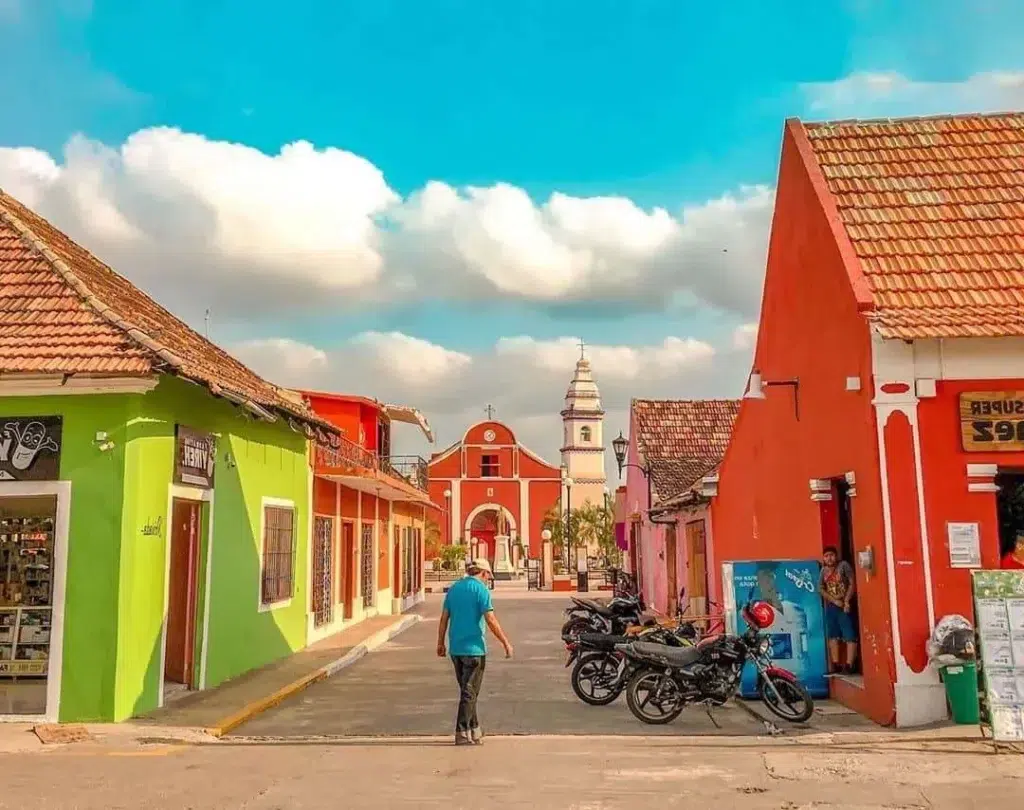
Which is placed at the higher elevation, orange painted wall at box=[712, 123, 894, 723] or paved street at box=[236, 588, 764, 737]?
orange painted wall at box=[712, 123, 894, 723]

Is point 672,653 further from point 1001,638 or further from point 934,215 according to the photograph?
point 934,215

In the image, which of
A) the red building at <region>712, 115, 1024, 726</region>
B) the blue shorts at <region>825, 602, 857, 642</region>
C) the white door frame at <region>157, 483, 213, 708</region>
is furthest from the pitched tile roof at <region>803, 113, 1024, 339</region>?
the white door frame at <region>157, 483, 213, 708</region>

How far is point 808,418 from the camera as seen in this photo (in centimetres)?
→ 1188

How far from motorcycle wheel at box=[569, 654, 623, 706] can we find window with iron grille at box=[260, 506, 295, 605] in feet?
17.3

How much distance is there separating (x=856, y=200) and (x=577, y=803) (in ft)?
26.3

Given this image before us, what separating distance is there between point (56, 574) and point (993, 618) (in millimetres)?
8856

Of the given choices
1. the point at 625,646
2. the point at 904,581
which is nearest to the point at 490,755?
the point at 625,646

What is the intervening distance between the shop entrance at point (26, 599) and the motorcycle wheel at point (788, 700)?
23.4 ft

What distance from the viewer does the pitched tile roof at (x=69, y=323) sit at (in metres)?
9.57

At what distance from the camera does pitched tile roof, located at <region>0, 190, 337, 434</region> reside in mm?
9570

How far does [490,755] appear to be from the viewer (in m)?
8.24

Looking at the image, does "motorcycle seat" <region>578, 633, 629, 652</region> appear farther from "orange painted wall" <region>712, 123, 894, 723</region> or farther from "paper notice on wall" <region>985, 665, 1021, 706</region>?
"paper notice on wall" <region>985, 665, 1021, 706</region>

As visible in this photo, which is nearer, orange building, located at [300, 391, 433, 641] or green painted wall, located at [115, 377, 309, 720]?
green painted wall, located at [115, 377, 309, 720]

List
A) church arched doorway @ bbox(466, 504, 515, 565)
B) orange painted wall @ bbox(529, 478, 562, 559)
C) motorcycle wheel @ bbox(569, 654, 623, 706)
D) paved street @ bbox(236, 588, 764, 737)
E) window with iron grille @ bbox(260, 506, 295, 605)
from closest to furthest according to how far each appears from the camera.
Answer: paved street @ bbox(236, 588, 764, 737) → motorcycle wheel @ bbox(569, 654, 623, 706) → window with iron grille @ bbox(260, 506, 295, 605) → orange painted wall @ bbox(529, 478, 562, 559) → church arched doorway @ bbox(466, 504, 515, 565)
